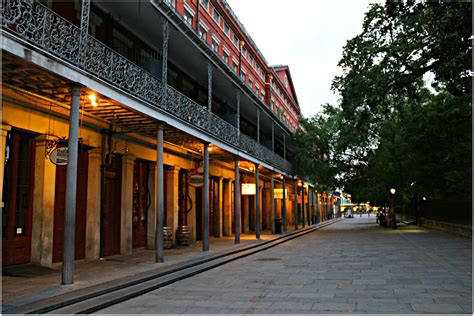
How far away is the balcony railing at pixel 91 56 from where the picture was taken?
24.8ft

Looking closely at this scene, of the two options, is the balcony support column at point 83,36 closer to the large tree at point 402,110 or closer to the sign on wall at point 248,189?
the large tree at point 402,110

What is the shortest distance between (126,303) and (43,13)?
5784 millimetres

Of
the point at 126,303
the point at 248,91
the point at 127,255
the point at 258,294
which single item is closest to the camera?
the point at 126,303

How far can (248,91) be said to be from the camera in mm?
20688

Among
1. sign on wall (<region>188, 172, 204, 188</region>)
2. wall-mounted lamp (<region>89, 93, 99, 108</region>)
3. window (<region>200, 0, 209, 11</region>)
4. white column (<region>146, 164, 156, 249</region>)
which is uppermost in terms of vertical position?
window (<region>200, 0, 209, 11</region>)

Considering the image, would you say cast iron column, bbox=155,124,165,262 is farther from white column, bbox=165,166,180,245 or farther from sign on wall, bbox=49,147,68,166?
white column, bbox=165,166,180,245

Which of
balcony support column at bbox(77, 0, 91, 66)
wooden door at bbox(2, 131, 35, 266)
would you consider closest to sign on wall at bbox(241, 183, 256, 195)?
wooden door at bbox(2, 131, 35, 266)

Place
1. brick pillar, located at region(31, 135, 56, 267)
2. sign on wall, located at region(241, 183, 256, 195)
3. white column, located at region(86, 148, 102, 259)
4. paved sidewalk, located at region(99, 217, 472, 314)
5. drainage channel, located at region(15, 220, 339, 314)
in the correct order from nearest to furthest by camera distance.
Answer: drainage channel, located at region(15, 220, 339, 314) → paved sidewalk, located at region(99, 217, 472, 314) → brick pillar, located at region(31, 135, 56, 267) → white column, located at region(86, 148, 102, 259) → sign on wall, located at region(241, 183, 256, 195)

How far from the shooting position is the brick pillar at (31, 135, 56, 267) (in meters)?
11.1

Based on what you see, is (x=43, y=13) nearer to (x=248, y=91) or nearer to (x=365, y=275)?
(x=365, y=275)

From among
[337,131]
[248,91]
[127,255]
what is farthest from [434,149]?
[127,255]

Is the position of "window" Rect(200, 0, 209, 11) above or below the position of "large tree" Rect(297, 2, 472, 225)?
above

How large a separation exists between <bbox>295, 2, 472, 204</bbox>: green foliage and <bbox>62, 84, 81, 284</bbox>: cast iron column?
Answer: 930 cm

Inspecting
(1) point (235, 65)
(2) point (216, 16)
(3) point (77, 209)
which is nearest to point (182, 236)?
(3) point (77, 209)
